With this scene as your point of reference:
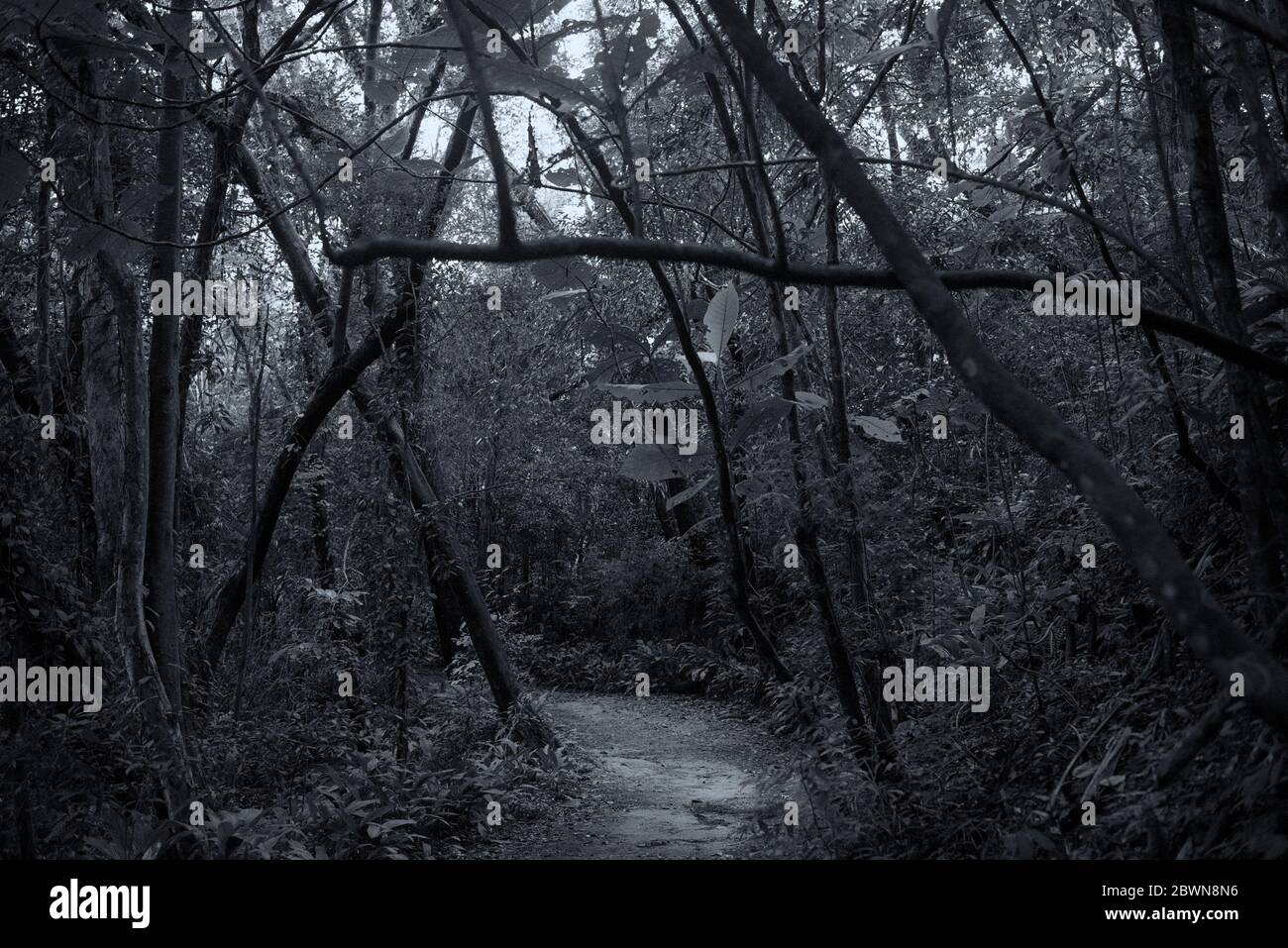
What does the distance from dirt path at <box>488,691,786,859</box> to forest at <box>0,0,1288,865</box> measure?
71 millimetres

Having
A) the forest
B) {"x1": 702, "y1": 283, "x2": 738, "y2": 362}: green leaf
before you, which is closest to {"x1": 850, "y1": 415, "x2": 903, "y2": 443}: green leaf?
the forest

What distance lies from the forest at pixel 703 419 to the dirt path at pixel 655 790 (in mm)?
71

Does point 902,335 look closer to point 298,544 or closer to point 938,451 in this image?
point 938,451

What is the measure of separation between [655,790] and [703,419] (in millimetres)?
3721

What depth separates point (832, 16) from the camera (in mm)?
4840

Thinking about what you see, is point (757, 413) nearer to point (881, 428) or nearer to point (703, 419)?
point (881, 428)

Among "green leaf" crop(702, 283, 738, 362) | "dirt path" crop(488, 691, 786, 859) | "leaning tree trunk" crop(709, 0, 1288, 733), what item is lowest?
"dirt path" crop(488, 691, 786, 859)

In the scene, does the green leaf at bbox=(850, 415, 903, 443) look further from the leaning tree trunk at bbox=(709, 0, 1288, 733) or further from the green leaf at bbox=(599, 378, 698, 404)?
the leaning tree trunk at bbox=(709, 0, 1288, 733)

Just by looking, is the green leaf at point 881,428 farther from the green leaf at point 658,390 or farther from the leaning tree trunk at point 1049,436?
the leaning tree trunk at point 1049,436

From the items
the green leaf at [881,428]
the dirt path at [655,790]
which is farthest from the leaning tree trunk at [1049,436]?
the dirt path at [655,790]

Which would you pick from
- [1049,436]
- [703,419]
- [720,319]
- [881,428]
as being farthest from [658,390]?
[703,419]

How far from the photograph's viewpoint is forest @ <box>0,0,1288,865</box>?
2.37m

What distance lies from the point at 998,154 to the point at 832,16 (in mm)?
1064
